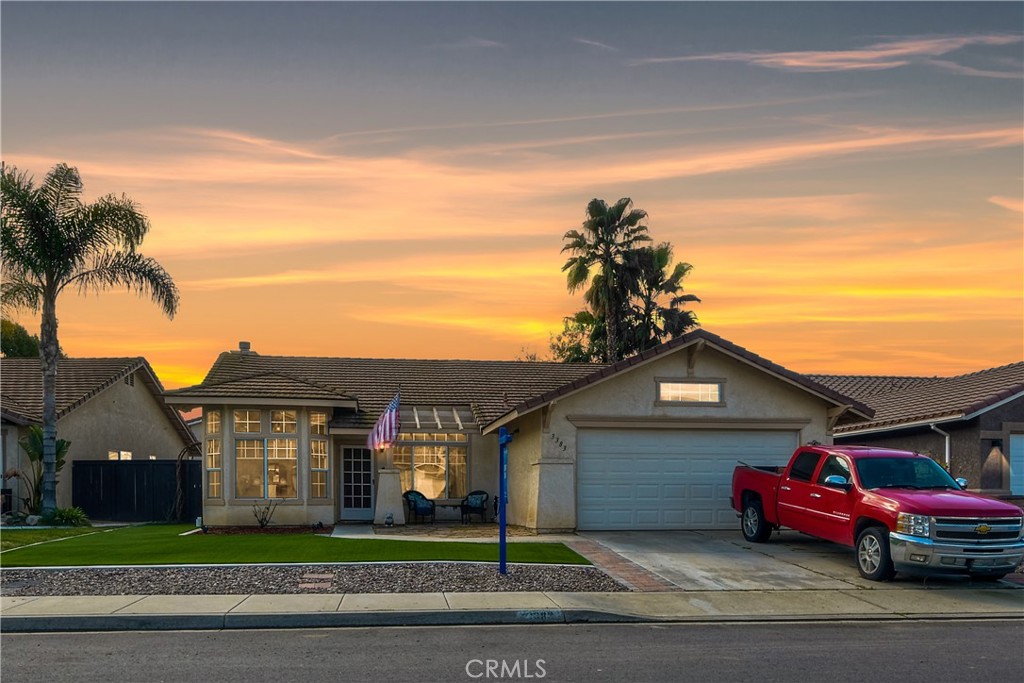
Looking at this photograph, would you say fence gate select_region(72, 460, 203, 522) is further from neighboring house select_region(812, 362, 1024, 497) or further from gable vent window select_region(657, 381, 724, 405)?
neighboring house select_region(812, 362, 1024, 497)

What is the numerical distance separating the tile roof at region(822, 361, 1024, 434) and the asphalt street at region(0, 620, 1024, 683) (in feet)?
42.8

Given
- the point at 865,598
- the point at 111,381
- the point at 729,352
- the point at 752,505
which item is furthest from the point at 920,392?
the point at 111,381

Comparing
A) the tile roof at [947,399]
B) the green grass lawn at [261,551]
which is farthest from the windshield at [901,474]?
the tile roof at [947,399]

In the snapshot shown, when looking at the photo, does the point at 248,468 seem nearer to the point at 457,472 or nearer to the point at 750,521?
the point at 457,472

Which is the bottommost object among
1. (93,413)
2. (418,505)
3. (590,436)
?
(418,505)

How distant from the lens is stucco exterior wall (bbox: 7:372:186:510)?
32.1 metres

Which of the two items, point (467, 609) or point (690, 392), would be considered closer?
point (467, 609)

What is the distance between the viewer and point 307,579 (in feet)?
51.6

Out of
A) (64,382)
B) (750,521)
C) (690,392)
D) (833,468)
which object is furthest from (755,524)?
(64,382)

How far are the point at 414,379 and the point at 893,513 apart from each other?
724 inches

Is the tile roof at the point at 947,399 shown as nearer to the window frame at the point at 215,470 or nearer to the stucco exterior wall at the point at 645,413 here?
the stucco exterior wall at the point at 645,413

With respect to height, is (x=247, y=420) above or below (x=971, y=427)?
above

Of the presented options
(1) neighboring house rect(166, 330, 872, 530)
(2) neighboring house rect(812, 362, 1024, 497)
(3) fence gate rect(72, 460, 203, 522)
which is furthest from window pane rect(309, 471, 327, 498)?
(2) neighboring house rect(812, 362, 1024, 497)

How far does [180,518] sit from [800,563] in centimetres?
2031
